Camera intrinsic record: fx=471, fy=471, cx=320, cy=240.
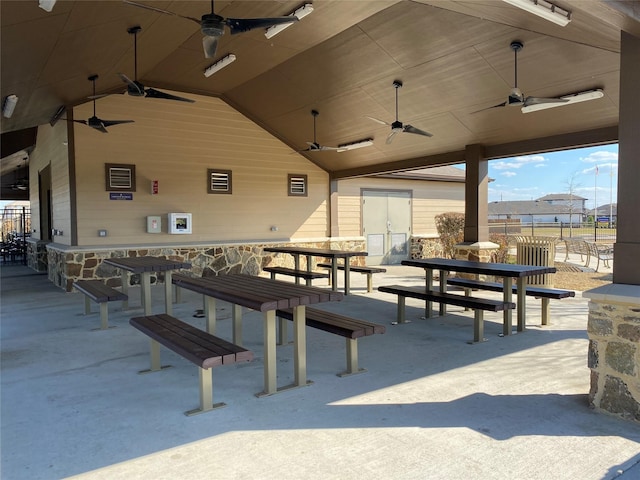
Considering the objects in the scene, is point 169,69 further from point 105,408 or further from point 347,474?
point 347,474

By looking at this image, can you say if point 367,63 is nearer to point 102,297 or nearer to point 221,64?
point 221,64

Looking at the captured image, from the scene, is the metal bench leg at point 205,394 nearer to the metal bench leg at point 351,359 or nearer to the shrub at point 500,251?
the metal bench leg at point 351,359

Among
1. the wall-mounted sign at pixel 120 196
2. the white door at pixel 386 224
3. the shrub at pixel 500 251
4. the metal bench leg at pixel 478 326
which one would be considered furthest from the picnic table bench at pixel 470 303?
the white door at pixel 386 224

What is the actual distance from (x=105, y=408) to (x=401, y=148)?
7.66m

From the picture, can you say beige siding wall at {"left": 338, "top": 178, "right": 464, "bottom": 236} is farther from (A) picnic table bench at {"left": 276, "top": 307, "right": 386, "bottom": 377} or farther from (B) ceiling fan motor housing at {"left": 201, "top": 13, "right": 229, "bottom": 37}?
(B) ceiling fan motor housing at {"left": 201, "top": 13, "right": 229, "bottom": 37}

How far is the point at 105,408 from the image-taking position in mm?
3441

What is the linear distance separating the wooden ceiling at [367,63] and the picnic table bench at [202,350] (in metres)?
2.73

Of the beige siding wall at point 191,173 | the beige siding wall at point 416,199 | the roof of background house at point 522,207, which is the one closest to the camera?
the beige siding wall at point 191,173

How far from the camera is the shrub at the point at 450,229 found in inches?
478

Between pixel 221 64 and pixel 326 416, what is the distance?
21.3 ft

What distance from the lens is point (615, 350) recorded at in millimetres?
3260

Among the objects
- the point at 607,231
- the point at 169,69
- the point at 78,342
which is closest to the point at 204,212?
the point at 169,69

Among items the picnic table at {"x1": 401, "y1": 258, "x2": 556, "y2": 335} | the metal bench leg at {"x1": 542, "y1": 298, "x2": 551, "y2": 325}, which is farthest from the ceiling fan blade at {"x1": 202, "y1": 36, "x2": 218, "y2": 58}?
the metal bench leg at {"x1": 542, "y1": 298, "x2": 551, "y2": 325}

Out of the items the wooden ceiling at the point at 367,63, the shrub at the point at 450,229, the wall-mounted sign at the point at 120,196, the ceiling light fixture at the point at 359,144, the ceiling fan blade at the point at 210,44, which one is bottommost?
the shrub at the point at 450,229
